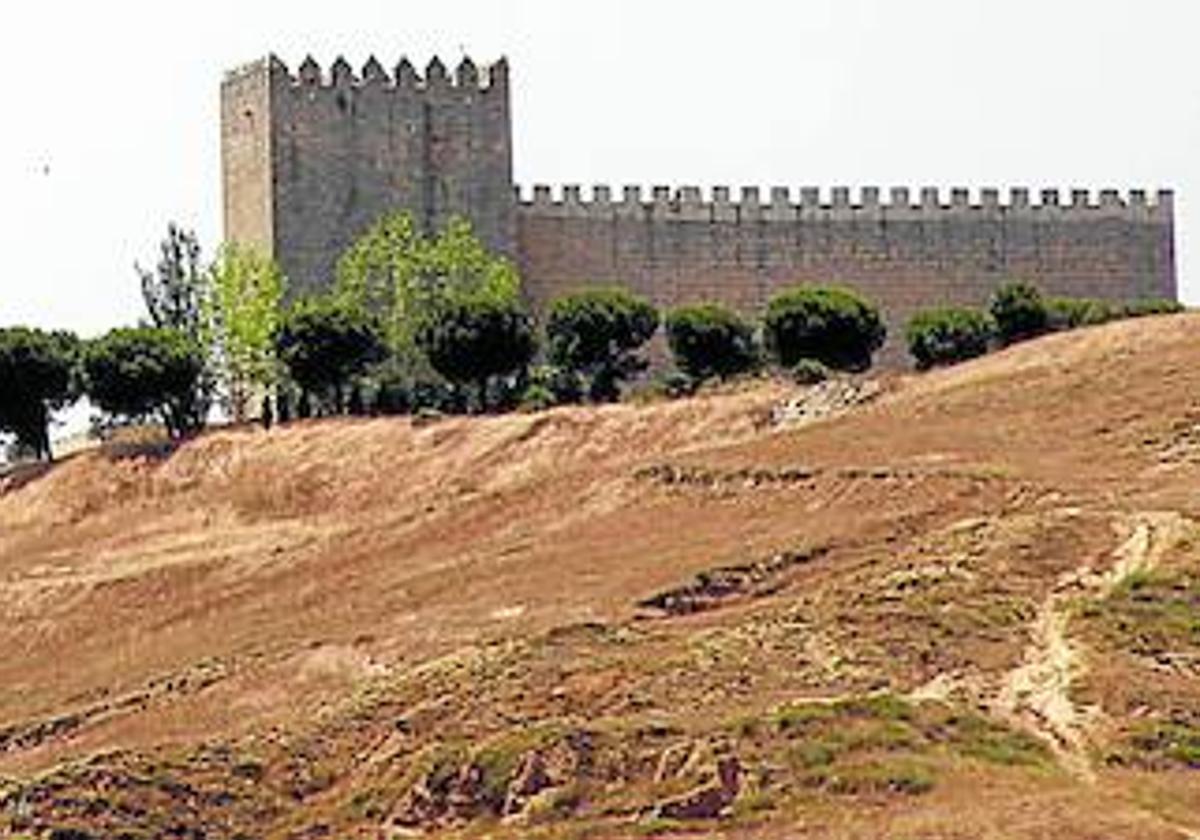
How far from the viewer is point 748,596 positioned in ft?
138

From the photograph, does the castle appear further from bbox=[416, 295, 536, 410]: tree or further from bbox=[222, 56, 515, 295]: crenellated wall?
bbox=[416, 295, 536, 410]: tree

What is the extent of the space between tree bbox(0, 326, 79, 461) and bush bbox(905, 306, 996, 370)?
15384mm

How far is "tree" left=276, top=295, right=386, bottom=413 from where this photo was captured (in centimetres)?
6297

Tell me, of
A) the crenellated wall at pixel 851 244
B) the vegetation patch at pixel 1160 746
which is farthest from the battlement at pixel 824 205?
the vegetation patch at pixel 1160 746

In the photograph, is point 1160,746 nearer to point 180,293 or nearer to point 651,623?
point 651,623

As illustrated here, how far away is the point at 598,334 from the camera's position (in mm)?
64500

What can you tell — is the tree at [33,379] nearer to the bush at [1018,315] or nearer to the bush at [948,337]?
the bush at [948,337]

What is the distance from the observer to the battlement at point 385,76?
6844 centimetres

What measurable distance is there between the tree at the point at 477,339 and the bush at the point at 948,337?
7.23m

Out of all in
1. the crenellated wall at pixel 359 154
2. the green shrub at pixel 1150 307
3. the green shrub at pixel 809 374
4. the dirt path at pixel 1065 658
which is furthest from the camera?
the crenellated wall at pixel 359 154

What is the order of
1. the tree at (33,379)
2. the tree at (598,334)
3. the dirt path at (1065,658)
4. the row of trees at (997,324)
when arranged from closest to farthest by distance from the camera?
the dirt path at (1065,658) → the row of trees at (997,324) → the tree at (598,334) → the tree at (33,379)

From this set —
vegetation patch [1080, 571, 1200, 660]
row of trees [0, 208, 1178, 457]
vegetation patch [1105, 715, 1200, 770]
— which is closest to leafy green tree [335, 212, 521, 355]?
row of trees [0, 208, 1178, 457]

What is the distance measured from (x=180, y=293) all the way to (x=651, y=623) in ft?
120

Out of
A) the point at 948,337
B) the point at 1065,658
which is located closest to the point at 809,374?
the point at 948,337
